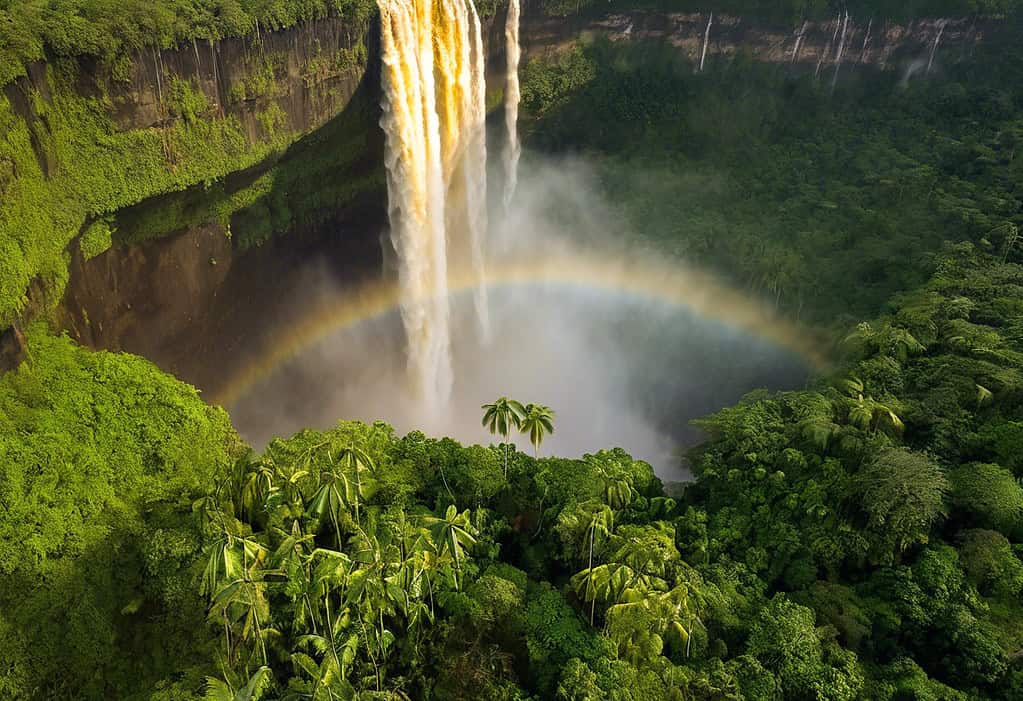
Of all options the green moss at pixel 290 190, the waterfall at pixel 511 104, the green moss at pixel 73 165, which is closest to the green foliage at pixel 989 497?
the green moss at pixel 73 165

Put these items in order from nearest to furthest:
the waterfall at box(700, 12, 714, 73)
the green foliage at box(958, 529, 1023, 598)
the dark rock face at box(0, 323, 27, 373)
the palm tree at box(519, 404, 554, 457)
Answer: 1. the green foliage at box(958, 529, 1023, 598)
2. the dark rock face at box(0, 323, 27, 373)
3. the palm tree at box(519, 404, 554, 457)
4. the waterfall at box(700, 12, 714, 73)

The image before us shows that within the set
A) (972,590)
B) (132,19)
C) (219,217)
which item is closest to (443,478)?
(972,590)

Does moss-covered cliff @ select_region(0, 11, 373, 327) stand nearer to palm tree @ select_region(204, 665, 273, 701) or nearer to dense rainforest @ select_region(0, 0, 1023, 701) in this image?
dense rainforest @ select_region(0, 0, 1023, 701)

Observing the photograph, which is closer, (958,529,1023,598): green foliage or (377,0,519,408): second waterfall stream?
(958,529,1023,598): green foliage

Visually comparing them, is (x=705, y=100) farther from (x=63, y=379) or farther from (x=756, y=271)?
(x=63, y=379)

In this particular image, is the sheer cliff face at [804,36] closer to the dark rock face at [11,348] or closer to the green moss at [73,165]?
the green moss at [73,165]

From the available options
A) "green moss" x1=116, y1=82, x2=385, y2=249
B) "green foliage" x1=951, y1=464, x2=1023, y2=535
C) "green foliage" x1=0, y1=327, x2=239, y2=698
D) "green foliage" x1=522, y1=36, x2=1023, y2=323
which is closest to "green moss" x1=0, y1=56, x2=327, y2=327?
"green moss" x1=116, y1=82, x2=385, y2=249
